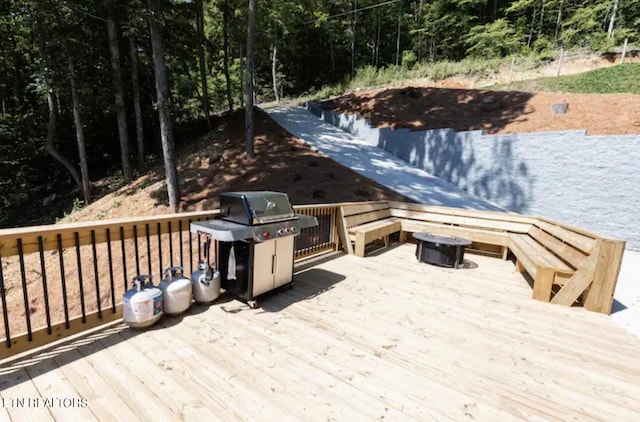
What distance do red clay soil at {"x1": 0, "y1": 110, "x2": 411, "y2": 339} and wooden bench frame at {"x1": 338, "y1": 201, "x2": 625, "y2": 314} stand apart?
2.43 meters

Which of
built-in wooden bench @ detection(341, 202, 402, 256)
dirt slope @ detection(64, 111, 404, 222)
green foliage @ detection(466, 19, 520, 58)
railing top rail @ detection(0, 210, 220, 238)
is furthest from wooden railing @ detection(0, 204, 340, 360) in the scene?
green foliage @ detection(466, 19, 520, 58)

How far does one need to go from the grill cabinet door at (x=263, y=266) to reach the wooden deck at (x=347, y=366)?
21cm

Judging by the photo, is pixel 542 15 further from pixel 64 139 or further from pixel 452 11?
pixel 64 139

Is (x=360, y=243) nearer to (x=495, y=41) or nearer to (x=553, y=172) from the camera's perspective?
(x=553, y=172)

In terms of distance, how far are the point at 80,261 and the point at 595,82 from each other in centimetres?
1845

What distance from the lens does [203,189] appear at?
32.0 feet

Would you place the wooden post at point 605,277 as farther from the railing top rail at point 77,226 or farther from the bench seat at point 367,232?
the railing top rail at point 77,226

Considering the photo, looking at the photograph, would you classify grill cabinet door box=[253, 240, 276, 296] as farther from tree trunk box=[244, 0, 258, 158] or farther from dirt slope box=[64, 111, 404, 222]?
tree trunk box=[244, 0, 258, 158]

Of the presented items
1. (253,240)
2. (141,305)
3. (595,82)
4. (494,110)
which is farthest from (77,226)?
(595,82)

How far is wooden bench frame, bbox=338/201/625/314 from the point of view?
3.18 meters

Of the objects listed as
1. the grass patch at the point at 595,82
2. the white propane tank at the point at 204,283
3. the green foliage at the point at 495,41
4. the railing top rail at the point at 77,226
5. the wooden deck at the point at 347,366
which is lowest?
the wooden deck at the point at 347,366

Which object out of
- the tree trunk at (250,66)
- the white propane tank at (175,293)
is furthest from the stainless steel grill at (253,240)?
the tree trunk at (250,66)

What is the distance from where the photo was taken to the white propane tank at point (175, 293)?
2766mm

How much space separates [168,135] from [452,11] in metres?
26.6
